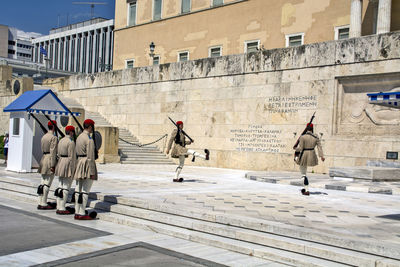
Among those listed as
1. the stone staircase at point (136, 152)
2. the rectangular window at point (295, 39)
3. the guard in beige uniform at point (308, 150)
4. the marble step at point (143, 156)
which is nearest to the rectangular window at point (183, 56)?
the rectangular window at point (295, 39)

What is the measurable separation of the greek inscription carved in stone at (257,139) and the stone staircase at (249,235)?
34.7 ft

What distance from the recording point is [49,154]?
9734 millimetres

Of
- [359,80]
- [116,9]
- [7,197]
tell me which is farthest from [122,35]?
[7,197]

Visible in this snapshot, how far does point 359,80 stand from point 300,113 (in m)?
2.64

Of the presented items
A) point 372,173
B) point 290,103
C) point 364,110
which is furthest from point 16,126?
point 364,110

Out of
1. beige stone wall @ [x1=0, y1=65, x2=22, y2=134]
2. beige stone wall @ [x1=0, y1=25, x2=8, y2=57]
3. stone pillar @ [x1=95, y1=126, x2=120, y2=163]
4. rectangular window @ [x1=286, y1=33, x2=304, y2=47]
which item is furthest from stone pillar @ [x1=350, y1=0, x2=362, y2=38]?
beige stone wall @ [x1=0, y1=25, x2=8, y2=57]

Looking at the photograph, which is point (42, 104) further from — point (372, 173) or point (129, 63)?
point (129, 63)

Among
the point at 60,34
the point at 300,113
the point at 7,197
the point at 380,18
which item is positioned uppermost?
the point at 60,34

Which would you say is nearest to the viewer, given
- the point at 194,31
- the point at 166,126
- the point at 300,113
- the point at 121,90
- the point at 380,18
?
the point at 300,113

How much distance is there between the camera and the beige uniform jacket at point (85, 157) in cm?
866

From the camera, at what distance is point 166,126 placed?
2430cm

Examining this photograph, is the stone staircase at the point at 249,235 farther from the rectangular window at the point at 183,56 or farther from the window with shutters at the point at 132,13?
the window with shutters at the point at 132,13

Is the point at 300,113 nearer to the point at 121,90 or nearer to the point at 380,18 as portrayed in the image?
the point at 380,18

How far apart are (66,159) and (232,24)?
861 inches
